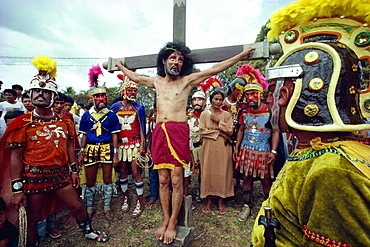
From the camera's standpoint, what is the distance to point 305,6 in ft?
4.39

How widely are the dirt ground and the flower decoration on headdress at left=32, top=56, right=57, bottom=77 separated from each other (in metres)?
2.69

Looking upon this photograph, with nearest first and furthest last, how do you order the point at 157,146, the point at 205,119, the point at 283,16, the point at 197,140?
the point at 283,16 < the point at 157,146 < the point at 205,119 < the point at 197,140

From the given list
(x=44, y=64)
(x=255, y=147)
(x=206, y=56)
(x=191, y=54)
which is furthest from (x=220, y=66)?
(x=44, y=64)

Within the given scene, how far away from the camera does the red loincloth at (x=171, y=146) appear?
8.87 ft

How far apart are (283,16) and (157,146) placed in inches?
81.1

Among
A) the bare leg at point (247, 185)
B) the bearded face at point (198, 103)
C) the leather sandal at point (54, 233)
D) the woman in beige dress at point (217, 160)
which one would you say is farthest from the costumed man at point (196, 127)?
the leather sandal at point (54, 233)

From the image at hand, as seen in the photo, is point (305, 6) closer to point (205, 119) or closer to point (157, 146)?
point (157, 146)

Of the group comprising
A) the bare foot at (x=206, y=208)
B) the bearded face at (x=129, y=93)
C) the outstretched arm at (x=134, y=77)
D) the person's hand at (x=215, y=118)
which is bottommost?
the bare foot at (x=206, y=208)

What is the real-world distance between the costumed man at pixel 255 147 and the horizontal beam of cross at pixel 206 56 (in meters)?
1.37

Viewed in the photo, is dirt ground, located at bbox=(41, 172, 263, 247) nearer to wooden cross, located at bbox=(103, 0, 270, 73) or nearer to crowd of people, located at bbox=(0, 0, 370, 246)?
crowd of people, located at bbox=(0, 0, 370, 246)

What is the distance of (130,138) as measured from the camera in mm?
4211

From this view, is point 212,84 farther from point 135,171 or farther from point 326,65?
point 326,65

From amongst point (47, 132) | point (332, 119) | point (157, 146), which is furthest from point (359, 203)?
point (47, 132)

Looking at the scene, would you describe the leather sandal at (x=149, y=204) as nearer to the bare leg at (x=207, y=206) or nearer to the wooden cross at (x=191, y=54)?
the bare leg at (x=207, y=206)
